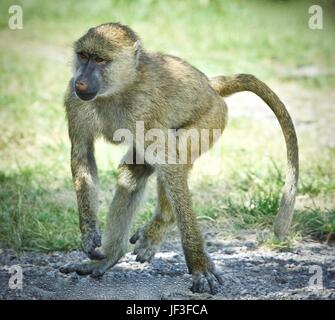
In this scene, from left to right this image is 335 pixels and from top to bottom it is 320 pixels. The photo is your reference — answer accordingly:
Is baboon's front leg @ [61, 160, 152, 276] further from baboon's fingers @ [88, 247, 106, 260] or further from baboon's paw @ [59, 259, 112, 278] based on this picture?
baboon's fingers @ [88, 247, 106, 260]

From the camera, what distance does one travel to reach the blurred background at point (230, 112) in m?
6.40

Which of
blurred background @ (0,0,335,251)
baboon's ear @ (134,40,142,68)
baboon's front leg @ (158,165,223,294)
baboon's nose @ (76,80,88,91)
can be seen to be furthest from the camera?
blurred background @ (0,0,335,251)

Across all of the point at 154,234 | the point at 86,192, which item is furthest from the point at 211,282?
the point at 86,192

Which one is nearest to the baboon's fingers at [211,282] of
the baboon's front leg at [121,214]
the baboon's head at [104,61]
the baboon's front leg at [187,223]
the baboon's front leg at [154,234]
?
the baboon's front leg at [187,223]

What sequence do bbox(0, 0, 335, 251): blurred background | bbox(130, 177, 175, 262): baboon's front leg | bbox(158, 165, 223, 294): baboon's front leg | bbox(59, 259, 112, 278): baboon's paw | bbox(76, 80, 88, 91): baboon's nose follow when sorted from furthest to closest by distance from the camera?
bbox(0, 0, 335, 251): blurred background
bbox(130, 177, 175, 262): baboon's front leg
bbox(59, 259, 112, 278): baboon's paw
bbox(158, 165, 223, 294): baboon's front leg
bbox(76, 80, 88, 91): baboon's nose

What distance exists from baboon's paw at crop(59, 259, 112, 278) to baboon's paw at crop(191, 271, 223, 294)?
69 centimetres

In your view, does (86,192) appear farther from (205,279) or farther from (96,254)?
(205,279)

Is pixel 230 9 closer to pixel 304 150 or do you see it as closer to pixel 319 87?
pixel 319 87

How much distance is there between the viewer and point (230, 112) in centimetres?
913

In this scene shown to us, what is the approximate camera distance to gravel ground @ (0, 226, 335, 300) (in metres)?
5.12

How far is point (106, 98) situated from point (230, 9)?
8.36 metres

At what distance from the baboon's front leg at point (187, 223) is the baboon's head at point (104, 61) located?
0.65 m

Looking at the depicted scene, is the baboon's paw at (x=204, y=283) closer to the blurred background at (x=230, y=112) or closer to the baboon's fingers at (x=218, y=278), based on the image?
the baboon's fingers at (x=218, y=278)

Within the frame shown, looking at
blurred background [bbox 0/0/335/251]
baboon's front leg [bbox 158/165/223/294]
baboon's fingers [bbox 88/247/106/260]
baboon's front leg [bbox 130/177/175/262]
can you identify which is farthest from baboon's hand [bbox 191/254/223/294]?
blurred background [bbox 0/0/335/251]
